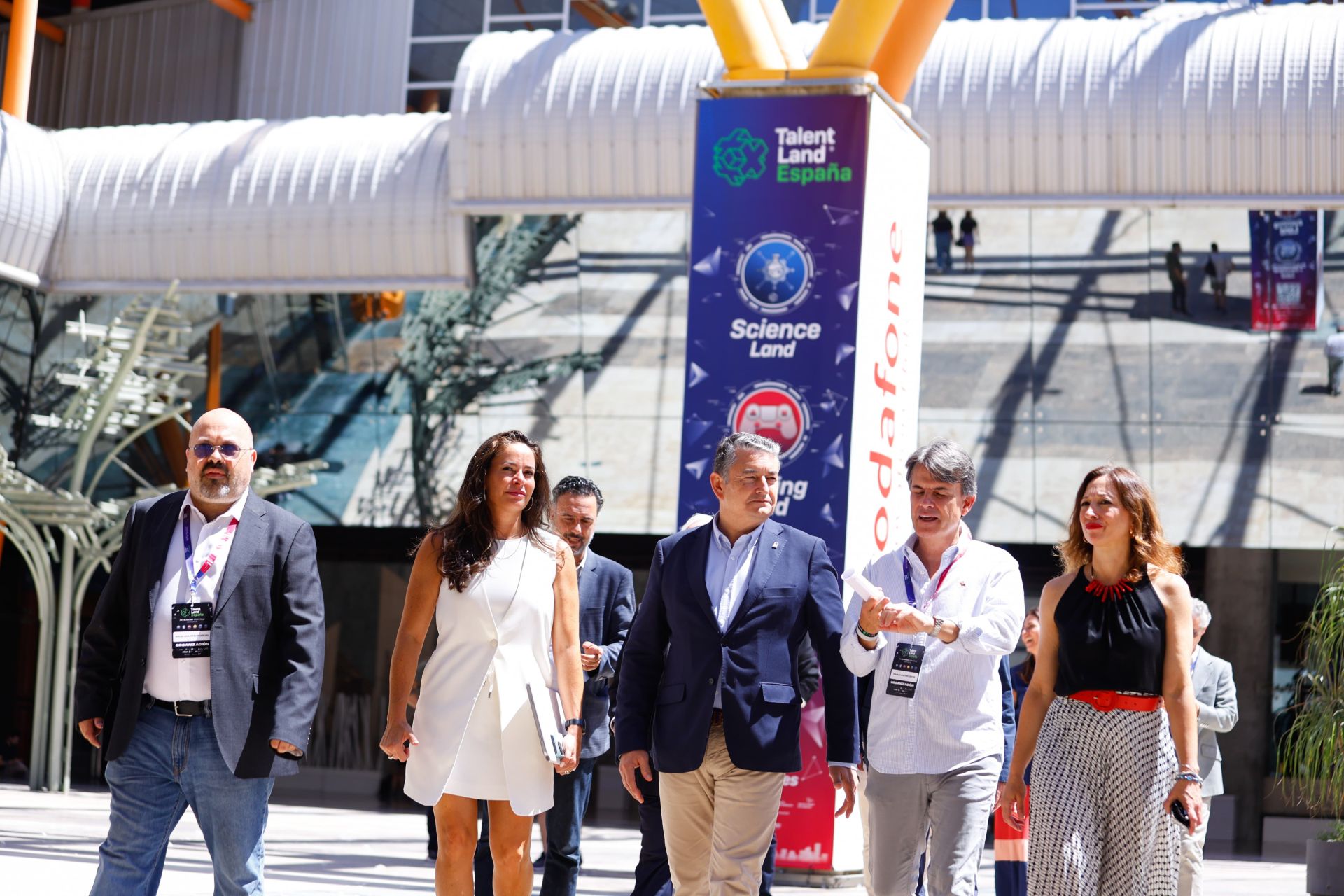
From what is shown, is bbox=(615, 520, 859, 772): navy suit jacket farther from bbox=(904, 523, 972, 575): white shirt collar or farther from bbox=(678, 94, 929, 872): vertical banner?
bbox=(678, 94, 929, 872): vertical banner

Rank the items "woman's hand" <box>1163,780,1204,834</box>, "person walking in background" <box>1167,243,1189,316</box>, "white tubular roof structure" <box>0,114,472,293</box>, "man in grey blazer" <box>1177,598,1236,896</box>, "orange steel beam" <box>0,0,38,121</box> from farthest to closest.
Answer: "person walking in background" <box>1167,243,1189,316</box> < "orange steel beam" <box>0,0,38,121</box> < "white tubular roof structure" <box>0,114,472,293</box> < "man in grey blazer" <box>1177,598,1236,896</box> < "woman's hand" <box>1163,780,1204,834</box>

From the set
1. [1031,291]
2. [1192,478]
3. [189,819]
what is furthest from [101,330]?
[1192,478]

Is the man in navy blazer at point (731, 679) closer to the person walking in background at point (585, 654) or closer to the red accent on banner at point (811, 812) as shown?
the person walking in background at point (585, 654)

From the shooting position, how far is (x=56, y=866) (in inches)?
320

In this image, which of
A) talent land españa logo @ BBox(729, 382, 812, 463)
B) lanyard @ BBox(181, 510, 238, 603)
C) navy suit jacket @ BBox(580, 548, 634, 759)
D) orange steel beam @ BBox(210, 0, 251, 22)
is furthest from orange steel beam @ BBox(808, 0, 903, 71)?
orange steel beam @ BBox(210, 0, 251, 22)

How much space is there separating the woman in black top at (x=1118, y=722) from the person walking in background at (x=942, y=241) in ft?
34.2

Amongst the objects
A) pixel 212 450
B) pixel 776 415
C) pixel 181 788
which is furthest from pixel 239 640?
pixel 776 415

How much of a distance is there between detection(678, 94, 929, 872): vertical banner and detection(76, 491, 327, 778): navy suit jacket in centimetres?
381

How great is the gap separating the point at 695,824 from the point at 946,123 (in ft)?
25.9

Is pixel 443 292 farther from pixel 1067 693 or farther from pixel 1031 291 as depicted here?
pixel 1067 693

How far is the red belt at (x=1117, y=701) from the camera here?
4453 mm

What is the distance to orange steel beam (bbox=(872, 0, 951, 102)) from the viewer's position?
887 cm

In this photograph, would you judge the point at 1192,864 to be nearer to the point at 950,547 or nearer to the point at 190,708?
the point at 950,547

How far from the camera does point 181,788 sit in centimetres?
440
